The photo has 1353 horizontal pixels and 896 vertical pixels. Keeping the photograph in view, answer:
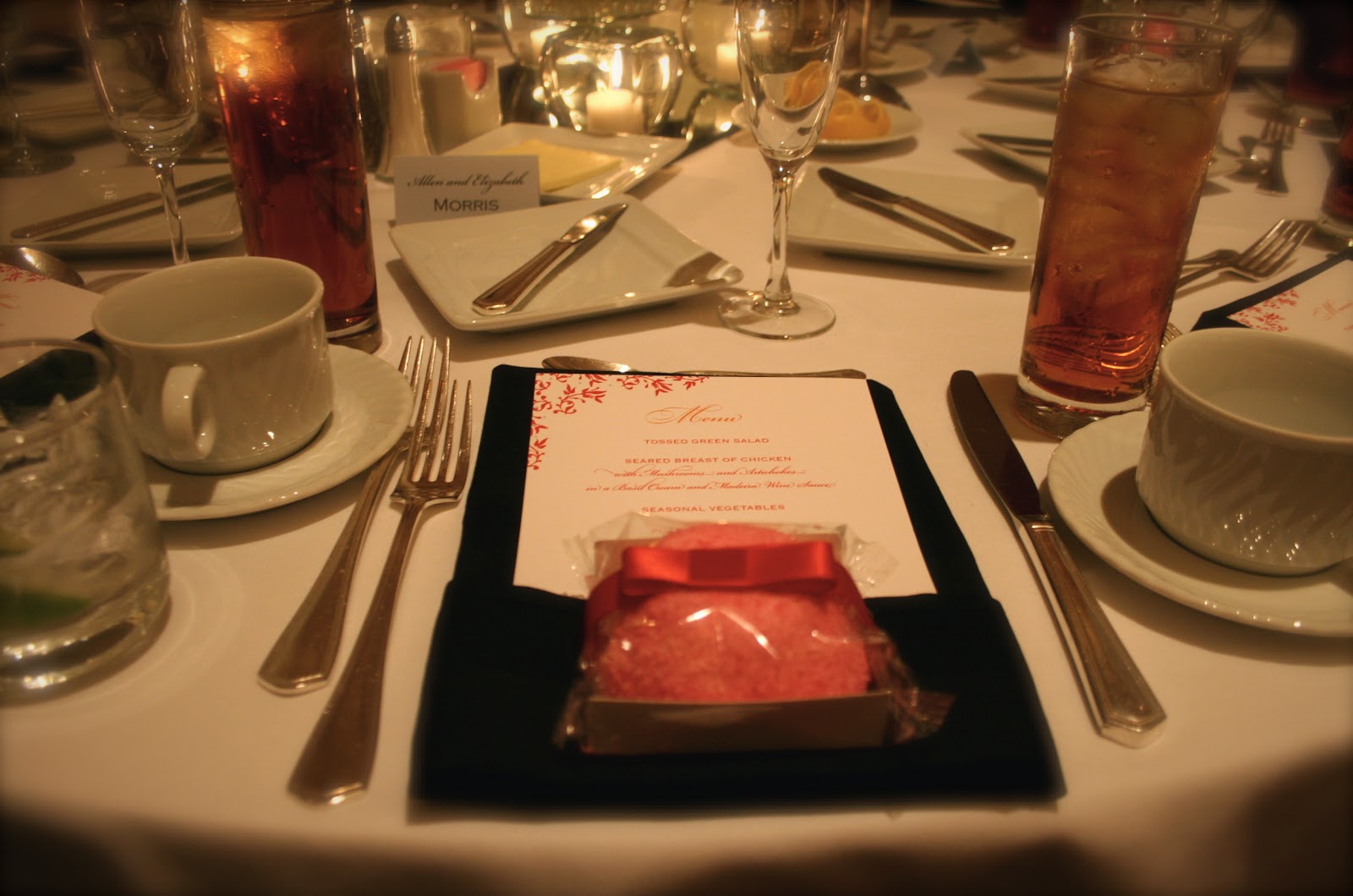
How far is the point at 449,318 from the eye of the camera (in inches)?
30.0

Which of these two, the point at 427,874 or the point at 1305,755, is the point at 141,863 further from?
the point at 1305,755

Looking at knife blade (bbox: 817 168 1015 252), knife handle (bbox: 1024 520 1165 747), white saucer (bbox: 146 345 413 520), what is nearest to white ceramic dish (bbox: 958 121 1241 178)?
knife blade (bbox: 817 168 1015 252)

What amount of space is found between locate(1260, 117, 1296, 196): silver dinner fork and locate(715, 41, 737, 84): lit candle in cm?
80

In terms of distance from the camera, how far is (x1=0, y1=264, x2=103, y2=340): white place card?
706 mm

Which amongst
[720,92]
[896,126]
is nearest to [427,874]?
[896,126]

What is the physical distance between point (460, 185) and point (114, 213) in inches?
14.4

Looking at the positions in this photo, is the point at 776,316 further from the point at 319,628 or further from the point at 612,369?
the point at 319,628

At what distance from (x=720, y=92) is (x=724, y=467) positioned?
1235 mm

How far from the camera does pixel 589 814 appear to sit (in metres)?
0.37

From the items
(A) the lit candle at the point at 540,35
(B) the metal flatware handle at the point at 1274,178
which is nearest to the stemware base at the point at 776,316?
(B) the metal flatware handle at the point at 1274,178

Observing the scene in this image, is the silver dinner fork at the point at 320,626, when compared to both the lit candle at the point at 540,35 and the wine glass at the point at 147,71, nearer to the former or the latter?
the wine glass at the point at 147,71

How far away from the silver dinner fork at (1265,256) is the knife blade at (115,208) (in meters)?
1.01

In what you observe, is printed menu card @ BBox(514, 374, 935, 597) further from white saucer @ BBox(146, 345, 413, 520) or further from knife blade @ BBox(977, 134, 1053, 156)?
knife blade @ BBox(977, 134, 1053, 156)

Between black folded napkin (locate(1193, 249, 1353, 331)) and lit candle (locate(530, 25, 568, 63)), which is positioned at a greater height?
lit candle (locate(530, 25, 568, 63))
